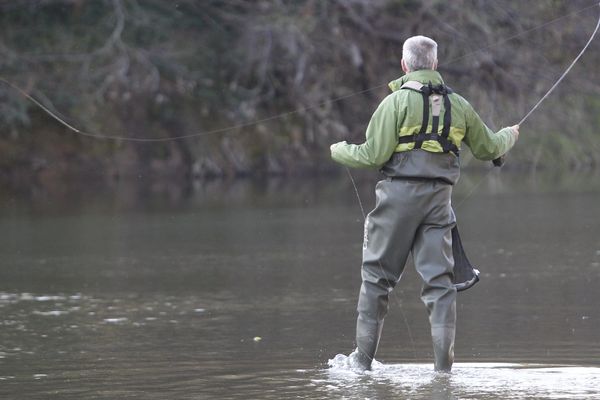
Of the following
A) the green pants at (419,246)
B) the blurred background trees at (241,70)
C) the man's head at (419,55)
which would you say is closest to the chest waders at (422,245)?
the green pants at (419,246)

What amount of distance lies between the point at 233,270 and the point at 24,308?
8.42 feet

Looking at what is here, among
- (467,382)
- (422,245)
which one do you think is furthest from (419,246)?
(467,382)

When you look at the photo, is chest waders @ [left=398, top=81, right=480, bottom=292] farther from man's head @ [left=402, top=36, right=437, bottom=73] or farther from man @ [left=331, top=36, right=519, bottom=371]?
man's head @ [left=402, top=36, right=437, bottom=73]

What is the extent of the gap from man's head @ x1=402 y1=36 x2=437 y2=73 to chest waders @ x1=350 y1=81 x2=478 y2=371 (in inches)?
5.1

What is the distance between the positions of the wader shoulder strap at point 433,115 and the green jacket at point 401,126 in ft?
0.06

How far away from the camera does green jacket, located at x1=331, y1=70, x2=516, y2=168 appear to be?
6496 mm

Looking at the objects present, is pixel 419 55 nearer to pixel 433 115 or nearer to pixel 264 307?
pixel 433 115

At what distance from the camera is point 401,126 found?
21.4ft

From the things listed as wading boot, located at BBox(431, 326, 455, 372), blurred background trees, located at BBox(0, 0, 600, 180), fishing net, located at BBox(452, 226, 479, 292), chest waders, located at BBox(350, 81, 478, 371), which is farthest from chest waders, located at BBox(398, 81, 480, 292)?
blurred background trees, located at BBox(0, 0, 600, 180)

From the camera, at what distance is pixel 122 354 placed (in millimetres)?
7371

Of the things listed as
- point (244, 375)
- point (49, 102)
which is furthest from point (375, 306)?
point (49, 102)

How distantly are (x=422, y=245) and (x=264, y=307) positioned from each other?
2.83m

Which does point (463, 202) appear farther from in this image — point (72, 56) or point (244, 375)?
point (244, 375)

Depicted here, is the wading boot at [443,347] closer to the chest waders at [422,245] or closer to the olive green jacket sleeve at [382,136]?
the chest waders at [422,245]
